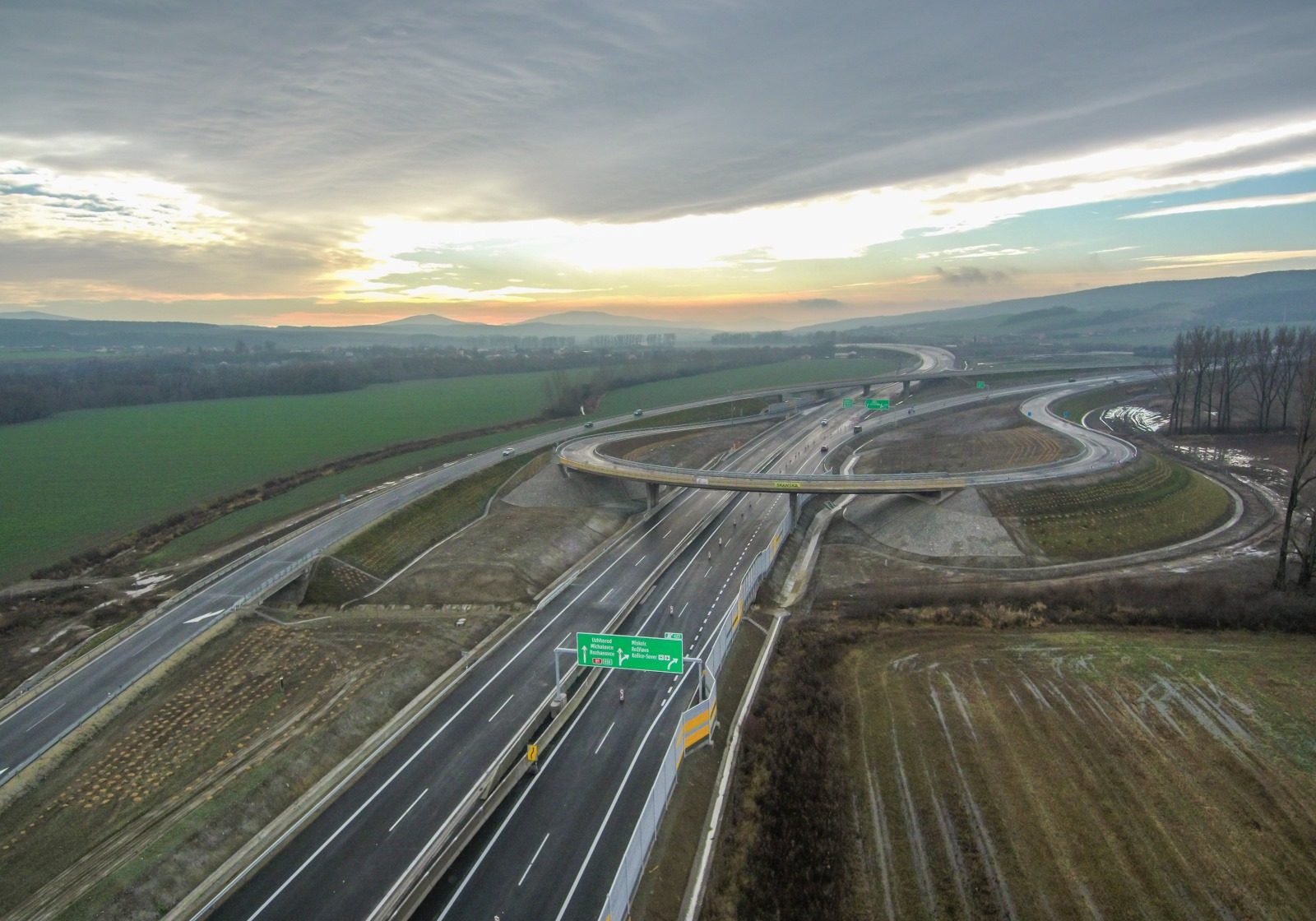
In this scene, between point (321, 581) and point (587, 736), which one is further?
point (321, 581)

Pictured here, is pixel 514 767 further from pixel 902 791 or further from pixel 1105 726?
pixel 1105 726

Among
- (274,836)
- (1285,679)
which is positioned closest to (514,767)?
(274,836)

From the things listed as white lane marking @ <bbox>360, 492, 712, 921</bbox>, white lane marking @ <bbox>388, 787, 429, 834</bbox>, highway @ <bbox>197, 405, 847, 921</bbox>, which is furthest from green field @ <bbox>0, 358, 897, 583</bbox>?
white lane marking @ <bbox>388, 787, 429, 834</bbox>

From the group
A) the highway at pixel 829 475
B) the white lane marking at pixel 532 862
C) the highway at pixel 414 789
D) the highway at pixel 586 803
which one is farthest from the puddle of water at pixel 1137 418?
the white lane marking at pixel 532 862

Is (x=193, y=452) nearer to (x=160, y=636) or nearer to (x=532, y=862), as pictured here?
(x=160, y=636)

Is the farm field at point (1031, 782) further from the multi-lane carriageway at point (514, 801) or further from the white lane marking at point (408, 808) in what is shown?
the white lane marking at point (408, 808)
